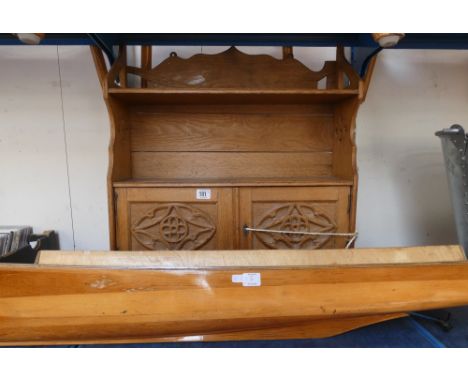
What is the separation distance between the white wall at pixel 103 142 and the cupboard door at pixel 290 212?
1.73 feet

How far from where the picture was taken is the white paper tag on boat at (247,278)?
35.2 inches

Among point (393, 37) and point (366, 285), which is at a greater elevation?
point (393, 37)

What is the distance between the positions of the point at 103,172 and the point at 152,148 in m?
0.41

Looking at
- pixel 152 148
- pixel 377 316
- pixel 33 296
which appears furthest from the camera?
pixel 152 148

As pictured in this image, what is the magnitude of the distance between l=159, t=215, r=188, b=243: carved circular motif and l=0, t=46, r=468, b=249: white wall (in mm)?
615

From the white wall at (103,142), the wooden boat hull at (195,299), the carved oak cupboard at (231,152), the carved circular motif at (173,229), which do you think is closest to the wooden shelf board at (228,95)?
the carved oak cupboard at (231,152)

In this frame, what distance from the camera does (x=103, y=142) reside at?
65.9 inches

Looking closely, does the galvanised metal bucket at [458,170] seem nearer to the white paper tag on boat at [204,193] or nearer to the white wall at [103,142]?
the white wall at [103,142]

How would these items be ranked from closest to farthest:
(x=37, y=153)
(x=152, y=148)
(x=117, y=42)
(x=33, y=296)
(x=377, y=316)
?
(x=33, y=296)
(x=377, y=316)
(x=117, y=42)
(x=152, y=148)
(x=37, y=153)

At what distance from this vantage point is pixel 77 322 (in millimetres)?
880

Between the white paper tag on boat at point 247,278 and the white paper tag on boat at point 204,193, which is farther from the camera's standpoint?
the white paper tag on boat at point 204,193

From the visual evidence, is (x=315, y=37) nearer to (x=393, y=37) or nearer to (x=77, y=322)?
(x=393, y=37)

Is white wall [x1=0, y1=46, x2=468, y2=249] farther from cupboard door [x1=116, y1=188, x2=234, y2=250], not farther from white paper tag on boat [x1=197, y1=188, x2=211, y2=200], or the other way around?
white paper tag on boat [x1=197, y1=188, x2=211, y2=200]

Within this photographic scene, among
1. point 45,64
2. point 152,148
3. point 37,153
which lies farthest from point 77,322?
point 45,64
